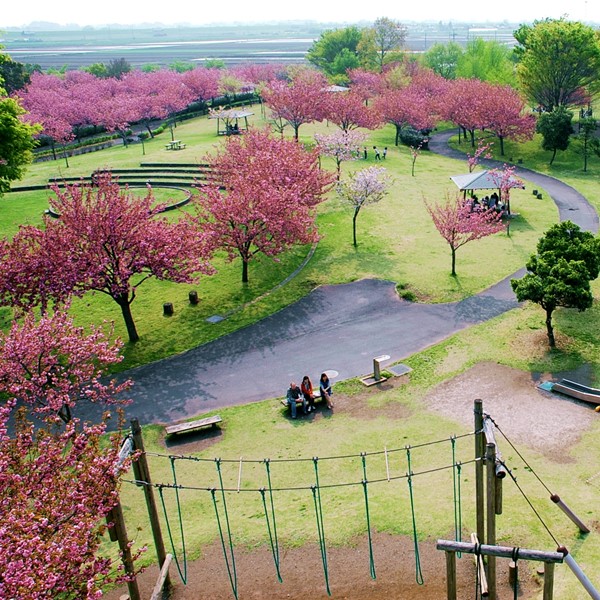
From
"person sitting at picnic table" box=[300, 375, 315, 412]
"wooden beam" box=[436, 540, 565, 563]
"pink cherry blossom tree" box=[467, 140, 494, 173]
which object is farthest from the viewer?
"pink cherry blossom tree" box=[467, 140, 494, 173]

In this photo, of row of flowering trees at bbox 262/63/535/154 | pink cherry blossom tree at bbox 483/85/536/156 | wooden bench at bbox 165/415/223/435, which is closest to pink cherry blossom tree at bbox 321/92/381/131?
row of flowering trees at bbox 262/63/535/154

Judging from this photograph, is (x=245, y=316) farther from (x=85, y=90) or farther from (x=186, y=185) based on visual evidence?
(x=85, y=90)

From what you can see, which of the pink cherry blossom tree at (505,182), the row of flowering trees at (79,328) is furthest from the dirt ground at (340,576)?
the pink cherry blossom tree at (505,182)

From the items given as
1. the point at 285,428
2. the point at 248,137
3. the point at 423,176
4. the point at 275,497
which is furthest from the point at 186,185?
the point at 275,497

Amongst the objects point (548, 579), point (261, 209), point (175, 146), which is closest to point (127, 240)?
point (261, 209)

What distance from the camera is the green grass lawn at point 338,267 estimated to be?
97.4 feet

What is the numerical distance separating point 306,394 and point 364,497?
17.7 ft

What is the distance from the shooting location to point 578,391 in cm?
2150

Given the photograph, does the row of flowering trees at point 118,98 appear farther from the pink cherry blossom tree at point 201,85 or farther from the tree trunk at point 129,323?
the tree trunk at point 129,323

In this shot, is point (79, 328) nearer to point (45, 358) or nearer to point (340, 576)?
point (45, 358)

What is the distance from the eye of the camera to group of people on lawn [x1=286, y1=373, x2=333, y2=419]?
22000 millimetres

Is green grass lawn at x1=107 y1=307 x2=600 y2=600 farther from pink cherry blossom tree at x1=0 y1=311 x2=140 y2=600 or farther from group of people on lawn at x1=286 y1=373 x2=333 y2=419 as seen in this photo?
pink cherry blossom tree at x1=0 y1=311 x2=140 y2=600

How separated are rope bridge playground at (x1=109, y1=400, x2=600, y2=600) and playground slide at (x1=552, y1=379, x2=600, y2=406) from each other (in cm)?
453

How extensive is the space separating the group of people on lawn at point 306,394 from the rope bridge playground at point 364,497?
2884mm
